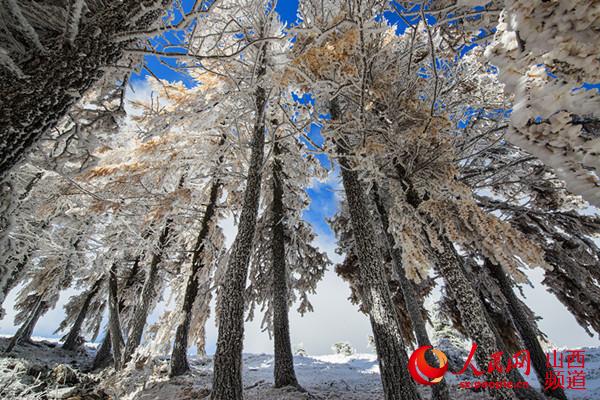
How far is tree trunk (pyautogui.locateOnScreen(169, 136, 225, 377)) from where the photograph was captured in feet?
24.8

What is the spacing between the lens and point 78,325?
14.0 meters

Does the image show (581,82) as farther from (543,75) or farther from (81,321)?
(81,321)

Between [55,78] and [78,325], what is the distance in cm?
1768

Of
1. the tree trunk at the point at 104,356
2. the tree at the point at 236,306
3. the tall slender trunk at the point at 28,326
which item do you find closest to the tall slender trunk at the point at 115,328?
the tree at the point at 236,306

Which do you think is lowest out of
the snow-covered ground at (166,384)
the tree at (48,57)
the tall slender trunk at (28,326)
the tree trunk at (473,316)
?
the snow-covered ground at (166,384)

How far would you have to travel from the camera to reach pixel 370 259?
5.05m

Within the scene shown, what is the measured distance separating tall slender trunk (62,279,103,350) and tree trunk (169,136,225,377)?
9.18 m

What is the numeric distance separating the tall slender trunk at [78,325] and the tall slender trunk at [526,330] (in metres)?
17.7

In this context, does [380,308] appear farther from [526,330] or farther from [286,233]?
[526,330]

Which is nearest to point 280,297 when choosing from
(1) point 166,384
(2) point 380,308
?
(1) point 166,384

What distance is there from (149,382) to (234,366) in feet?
13.9

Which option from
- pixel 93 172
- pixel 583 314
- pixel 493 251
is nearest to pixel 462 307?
pixel 493 251

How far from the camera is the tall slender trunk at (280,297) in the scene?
22.9ft

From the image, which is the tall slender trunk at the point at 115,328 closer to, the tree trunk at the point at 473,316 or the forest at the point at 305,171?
the forest at the point at 305,171
